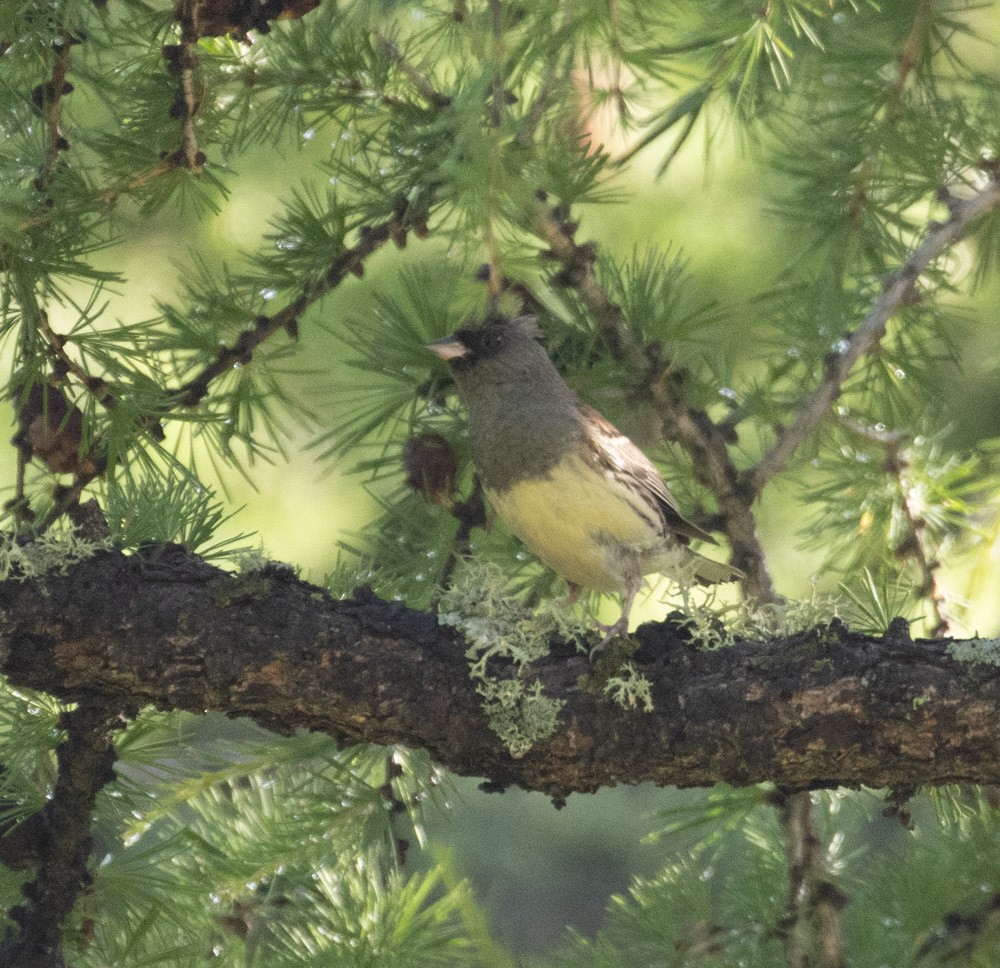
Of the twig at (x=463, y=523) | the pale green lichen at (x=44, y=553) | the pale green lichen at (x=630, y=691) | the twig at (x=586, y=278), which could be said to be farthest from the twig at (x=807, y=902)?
the pale green lichen at (x=44, y=553)

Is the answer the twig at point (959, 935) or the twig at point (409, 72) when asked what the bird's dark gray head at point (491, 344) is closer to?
the twig at point (409, 72)

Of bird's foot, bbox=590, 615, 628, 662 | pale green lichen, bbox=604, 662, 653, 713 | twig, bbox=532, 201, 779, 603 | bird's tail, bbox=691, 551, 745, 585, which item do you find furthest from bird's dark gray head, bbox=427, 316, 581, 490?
pale green lichen, bbox=604, 662, 653, 713

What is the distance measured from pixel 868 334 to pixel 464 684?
120 cm

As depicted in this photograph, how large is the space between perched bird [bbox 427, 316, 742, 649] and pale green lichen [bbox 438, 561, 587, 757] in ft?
1.30

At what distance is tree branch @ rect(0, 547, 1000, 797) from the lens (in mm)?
1937

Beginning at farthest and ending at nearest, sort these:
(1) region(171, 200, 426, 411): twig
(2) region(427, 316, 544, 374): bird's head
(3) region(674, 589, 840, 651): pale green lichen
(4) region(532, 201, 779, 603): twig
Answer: (2) region(427, 316, 544, 374): bird's head, (4) region(532, 201, 779, 603): twig, (1) region(171, 200, 426, 411): twig, (3) region(674, 589, 840, 651): pale green lichen

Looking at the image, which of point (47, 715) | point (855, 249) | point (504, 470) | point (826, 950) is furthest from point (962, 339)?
point (47, 715)

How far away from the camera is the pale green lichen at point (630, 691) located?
6.66 ft

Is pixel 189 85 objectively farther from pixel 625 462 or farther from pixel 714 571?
pixel 714 571

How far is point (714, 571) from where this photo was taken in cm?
283

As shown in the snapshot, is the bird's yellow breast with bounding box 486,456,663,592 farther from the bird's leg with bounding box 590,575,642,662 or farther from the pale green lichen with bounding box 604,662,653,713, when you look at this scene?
the pale green lichen with bounding box 604,662,653,713

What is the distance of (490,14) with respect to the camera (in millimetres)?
1735

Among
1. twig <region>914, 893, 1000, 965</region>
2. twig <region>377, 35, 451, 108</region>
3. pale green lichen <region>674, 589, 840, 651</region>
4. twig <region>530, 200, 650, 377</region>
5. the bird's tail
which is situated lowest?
twig <region>914, 893, 1000, 965</region>

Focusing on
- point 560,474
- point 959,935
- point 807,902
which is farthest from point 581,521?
point 959,935
